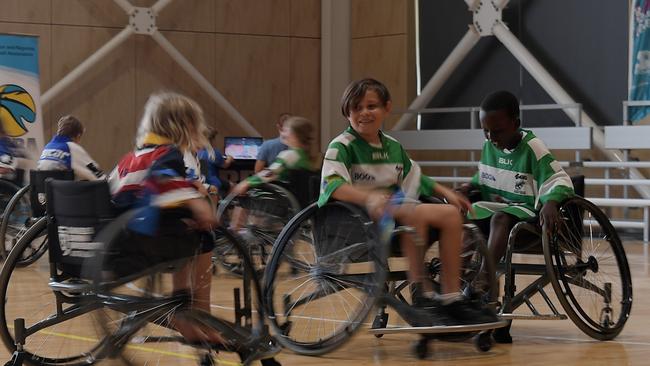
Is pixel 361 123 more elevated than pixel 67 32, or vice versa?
pixel 67 32

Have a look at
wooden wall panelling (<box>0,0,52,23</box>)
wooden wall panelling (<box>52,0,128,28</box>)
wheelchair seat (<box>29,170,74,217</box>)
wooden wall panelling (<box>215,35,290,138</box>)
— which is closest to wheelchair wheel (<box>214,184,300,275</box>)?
wheelchair seat (<box>29,170,74,217</box>)

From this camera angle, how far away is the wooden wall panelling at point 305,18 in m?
13.7

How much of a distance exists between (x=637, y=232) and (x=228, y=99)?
5.03 m

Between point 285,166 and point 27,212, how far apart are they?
2004 millimetres

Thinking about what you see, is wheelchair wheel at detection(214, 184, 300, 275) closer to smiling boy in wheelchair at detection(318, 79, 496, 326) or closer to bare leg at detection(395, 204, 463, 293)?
smiling boy in wheelchair at detection(318, 79, 496, 326)

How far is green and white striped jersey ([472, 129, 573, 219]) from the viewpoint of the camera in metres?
4.27

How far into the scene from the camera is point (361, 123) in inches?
159

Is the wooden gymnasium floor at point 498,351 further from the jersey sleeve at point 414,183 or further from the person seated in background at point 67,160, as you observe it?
the person seated in background at point 67,160

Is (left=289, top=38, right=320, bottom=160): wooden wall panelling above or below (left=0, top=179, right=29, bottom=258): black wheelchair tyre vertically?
above

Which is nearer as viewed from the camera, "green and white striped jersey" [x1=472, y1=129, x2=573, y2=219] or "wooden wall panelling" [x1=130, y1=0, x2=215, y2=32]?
"green and white striped jersey" [x1=472, y1=129, x2=573, y2=219]

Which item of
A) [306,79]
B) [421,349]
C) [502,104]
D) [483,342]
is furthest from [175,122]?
[306,79]

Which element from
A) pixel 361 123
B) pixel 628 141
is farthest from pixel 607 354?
pixel 628 141

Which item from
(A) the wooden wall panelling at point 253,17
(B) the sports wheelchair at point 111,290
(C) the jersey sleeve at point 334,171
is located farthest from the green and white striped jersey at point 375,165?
(A) the wooden wall panelling at point 253,17

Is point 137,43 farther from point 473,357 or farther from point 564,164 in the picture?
point 473,357
